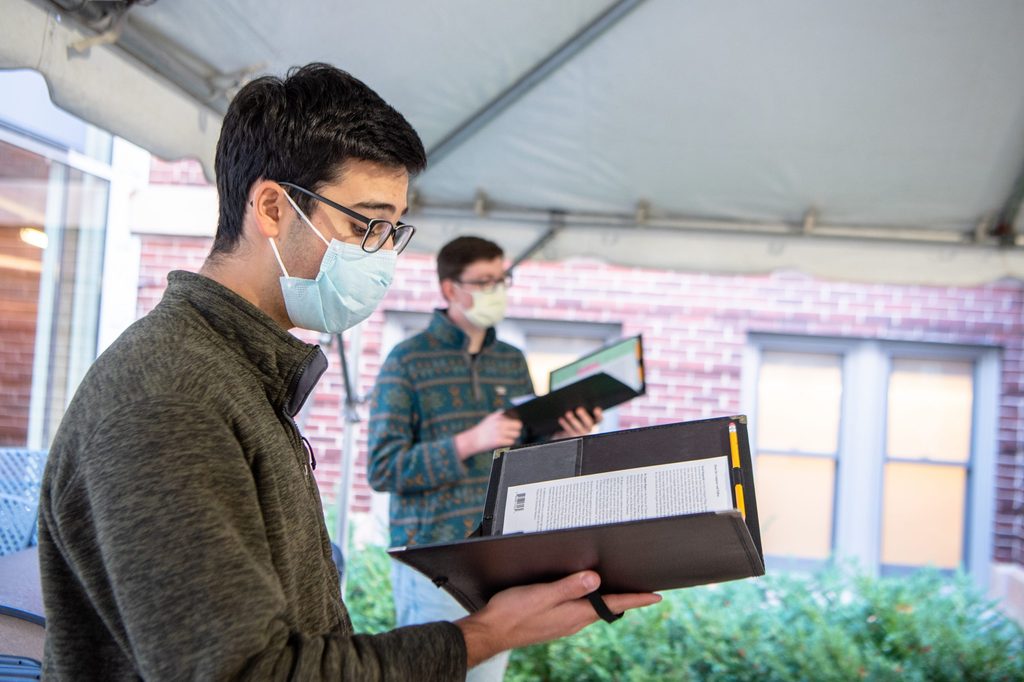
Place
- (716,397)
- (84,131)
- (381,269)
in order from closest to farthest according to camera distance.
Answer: (381,269)
(84,131)
(716,397)

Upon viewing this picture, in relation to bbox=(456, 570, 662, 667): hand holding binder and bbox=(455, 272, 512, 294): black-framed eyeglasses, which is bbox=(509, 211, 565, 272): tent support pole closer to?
bbox=(455, 272, 512, 294): black-framed eyeglasses

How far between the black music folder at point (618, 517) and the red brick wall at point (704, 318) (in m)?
4.22

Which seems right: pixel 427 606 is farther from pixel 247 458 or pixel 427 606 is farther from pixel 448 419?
pixel 247 458

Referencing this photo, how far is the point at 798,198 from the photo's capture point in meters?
3.54

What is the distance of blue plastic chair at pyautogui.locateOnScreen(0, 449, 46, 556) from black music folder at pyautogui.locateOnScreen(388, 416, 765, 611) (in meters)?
1.51

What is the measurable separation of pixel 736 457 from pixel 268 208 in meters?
0.77

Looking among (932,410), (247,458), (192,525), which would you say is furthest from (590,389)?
(932,410)

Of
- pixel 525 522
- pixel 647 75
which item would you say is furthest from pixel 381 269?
pixel 647 75

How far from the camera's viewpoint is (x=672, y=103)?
10.4 feet

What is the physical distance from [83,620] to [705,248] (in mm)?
3135

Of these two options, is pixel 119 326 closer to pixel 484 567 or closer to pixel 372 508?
pixel 372 508

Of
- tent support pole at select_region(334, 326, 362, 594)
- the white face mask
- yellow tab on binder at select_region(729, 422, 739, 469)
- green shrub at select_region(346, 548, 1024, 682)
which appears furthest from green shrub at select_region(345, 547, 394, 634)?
yellow tab on binder at select_region(729, 422, 739, 469)

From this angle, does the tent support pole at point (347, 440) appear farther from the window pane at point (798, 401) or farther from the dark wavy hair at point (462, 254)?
the window pane at point (798, 401)

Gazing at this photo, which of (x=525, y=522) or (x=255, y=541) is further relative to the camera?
(x=525, y=522)
